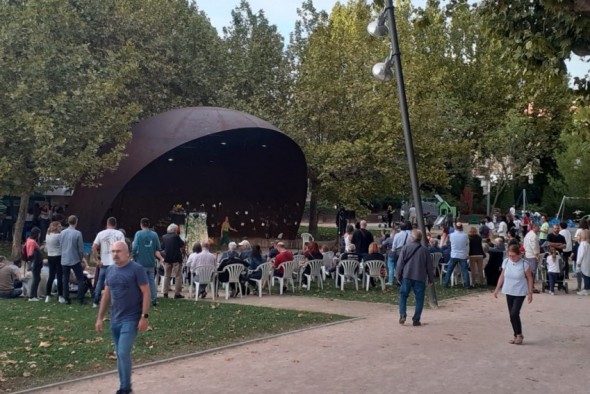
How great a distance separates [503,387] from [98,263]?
799 centimetres

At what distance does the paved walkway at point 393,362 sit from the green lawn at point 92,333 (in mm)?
500

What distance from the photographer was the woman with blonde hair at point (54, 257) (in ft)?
42.8

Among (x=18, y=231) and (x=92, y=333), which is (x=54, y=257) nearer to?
(x=92, y=333)

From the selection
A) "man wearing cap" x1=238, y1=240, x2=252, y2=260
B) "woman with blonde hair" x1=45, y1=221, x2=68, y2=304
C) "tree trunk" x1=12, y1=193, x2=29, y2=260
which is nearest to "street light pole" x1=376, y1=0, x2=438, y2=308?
"man wearing cap" x1=238, y1=240, x2=252, y2=260

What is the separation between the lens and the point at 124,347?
6.92 m

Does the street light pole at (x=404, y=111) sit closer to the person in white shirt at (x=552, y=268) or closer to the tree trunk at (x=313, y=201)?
the person in white shirt at (x=552, y=268)

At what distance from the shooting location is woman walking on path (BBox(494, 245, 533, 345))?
34.1 feet

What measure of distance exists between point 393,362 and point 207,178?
2354cm

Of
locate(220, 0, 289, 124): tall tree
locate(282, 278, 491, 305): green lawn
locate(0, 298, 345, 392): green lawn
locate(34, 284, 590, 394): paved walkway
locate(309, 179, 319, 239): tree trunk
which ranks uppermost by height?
locate(220, 0, 289, 124): tall tree

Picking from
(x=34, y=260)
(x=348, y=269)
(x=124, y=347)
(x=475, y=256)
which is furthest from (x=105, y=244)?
(x=475, y=256)

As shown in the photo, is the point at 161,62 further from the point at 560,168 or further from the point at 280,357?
the point at 560,168

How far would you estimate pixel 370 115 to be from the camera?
30.6 metres

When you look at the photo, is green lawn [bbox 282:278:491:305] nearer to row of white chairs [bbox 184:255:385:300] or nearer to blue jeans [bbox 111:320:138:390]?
row of white chairs [bbox 184:255:385:300]

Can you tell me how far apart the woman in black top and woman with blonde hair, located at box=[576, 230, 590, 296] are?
2384mm
